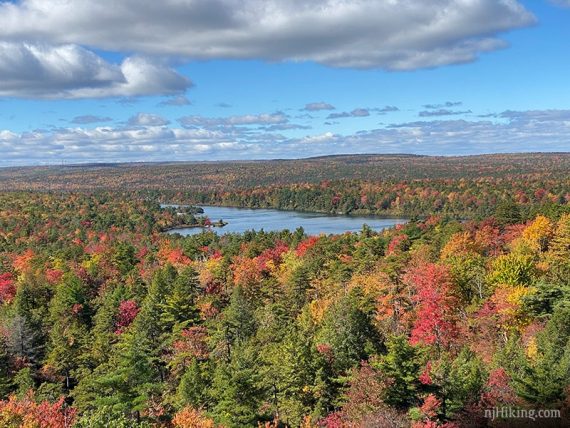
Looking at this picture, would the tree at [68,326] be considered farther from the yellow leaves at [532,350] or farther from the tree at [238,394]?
the yellow leaves at [532,350]

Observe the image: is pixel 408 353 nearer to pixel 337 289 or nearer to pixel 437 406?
pixel 437 406

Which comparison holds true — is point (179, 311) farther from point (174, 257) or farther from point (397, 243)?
point (174, 257)

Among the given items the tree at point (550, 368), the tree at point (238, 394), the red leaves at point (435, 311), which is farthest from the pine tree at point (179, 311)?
the tree at point (550, 368)

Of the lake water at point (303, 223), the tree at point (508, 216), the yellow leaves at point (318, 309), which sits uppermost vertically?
the tree at point (508, 216)

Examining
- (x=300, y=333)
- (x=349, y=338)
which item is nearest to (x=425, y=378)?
(x=349, y=338)

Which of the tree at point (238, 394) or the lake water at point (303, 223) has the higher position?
the tree at point (238, 394)

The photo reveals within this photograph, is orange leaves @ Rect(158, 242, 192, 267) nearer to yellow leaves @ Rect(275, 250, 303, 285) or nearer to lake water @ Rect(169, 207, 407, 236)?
yellow leaves @ Rect(275, 250, 303, 285)

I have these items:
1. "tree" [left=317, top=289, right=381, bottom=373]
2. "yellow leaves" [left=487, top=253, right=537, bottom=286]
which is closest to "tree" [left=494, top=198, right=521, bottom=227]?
"yellow leaves" [left=487, top=253, right=537, bottom=286]
